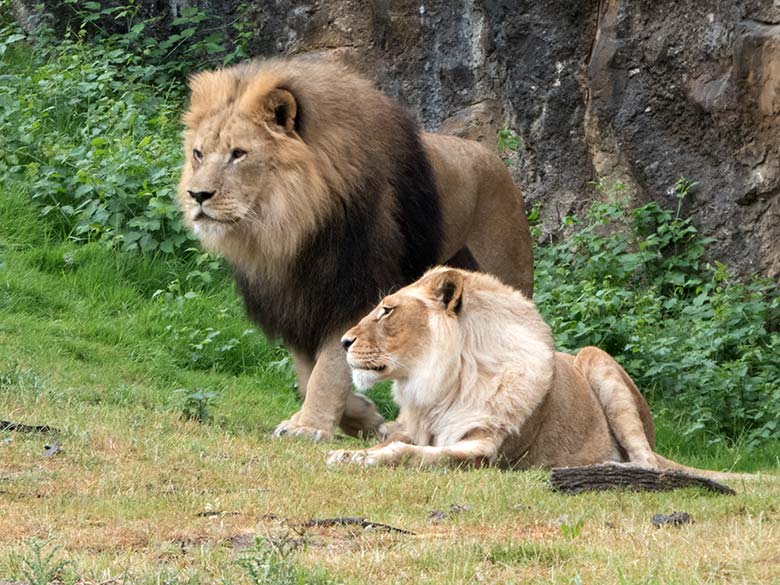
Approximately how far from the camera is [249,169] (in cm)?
768

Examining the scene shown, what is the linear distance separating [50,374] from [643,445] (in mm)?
3830

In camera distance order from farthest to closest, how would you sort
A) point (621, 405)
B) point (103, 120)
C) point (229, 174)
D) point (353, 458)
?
point (103, 120)
point (229, 174)
point (621, 405)
point (353, 458)

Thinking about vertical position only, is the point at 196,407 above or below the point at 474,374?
below

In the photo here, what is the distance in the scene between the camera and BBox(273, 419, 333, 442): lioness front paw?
7.46 meters

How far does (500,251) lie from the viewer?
368 inches

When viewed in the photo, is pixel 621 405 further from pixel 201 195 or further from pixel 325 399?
pixel 201 195

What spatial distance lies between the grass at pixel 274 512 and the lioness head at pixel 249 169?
103 cm

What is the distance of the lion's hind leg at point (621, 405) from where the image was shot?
6832mm

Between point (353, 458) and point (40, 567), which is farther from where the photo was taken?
point (353, 458)

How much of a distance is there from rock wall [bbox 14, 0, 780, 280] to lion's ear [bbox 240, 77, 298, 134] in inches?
148

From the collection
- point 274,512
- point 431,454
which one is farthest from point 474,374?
point 274,512

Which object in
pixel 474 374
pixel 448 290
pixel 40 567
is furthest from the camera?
pixel 448 290

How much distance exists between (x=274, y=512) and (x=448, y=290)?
1.92 meters

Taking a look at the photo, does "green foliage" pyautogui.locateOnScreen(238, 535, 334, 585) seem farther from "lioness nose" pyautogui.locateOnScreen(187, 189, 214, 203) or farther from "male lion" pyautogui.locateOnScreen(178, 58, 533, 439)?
"lioness nose" pyautogui.locateOnScreen(187, 189, 214, 203)
